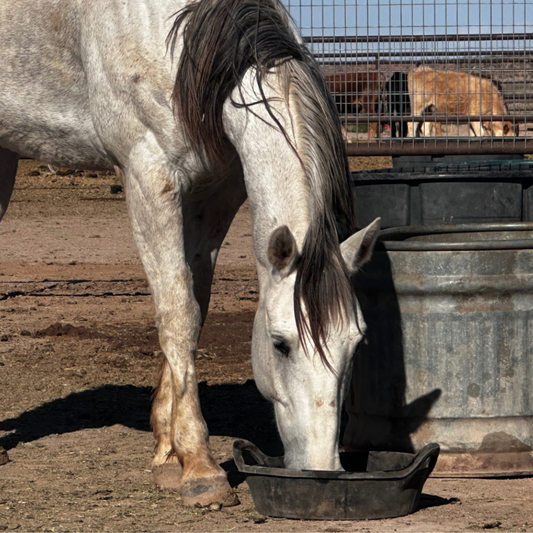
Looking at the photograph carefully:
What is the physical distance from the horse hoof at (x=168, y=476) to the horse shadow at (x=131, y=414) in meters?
0.55

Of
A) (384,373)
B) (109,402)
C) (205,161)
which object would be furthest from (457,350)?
(109,402)

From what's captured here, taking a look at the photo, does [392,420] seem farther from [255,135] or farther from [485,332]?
[255,135]

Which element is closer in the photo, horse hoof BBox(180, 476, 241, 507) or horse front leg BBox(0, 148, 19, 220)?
horse hoof BBox(180, 476, 241, 507)

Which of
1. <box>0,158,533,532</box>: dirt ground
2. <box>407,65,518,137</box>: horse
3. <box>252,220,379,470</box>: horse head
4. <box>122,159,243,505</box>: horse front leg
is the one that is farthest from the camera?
<box>407,65,518,137</box>: horse

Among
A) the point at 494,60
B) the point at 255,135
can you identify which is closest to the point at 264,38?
the point at 255,135

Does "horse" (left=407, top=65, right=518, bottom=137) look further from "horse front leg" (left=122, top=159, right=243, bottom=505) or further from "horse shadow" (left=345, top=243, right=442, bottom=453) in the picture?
"horse front leg" (left=122, top=159, right=243, bottom=505)

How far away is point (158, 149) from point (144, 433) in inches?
58.7

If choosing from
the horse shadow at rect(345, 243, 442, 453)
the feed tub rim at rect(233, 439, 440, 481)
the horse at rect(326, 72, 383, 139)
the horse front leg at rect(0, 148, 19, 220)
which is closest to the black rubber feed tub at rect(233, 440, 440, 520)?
the feed tub rim at rect(233, 439, 440, 481)

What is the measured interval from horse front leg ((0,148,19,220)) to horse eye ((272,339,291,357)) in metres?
2.24

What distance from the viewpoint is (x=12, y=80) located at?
3.93 metres

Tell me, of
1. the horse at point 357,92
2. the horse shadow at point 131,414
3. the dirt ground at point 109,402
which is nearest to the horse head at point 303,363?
the dirt ground at point 109,402

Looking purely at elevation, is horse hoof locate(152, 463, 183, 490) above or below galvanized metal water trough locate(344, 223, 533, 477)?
below

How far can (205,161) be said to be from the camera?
3.37 metres

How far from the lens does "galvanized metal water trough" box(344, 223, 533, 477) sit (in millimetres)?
3424
